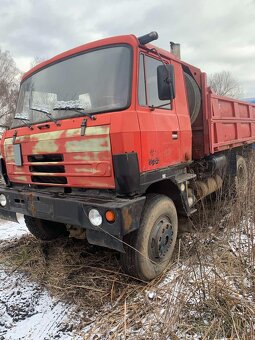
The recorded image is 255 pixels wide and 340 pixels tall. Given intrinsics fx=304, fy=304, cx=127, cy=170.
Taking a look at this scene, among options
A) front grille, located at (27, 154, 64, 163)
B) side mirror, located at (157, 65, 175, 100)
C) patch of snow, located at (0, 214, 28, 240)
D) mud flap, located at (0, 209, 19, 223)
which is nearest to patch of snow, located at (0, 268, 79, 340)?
mud flap, located at (0, 209, 19, 223)

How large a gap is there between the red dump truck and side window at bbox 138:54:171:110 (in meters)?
0.01

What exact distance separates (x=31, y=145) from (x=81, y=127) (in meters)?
0.84

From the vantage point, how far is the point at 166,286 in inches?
119

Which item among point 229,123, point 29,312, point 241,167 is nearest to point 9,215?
point 29,312

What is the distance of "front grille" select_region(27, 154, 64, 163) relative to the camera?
Answer: 3.32m

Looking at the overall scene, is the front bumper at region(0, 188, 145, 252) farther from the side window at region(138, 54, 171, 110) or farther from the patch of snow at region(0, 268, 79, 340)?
the side window at region(138, 54, 171, 110)

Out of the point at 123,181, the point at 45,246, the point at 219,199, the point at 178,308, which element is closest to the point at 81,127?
the point at 123,181

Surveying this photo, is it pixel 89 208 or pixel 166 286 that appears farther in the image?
pixel 166 286

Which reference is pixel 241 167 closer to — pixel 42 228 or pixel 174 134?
pixel 174 134

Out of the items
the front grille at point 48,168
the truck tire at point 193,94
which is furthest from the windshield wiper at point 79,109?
the truck tire at point 193,94

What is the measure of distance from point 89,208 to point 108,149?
584mm

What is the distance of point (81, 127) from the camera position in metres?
3.04

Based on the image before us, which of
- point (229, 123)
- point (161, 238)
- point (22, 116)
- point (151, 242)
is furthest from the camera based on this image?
point (229, 123)

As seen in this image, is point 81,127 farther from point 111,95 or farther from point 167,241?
point 167,241
